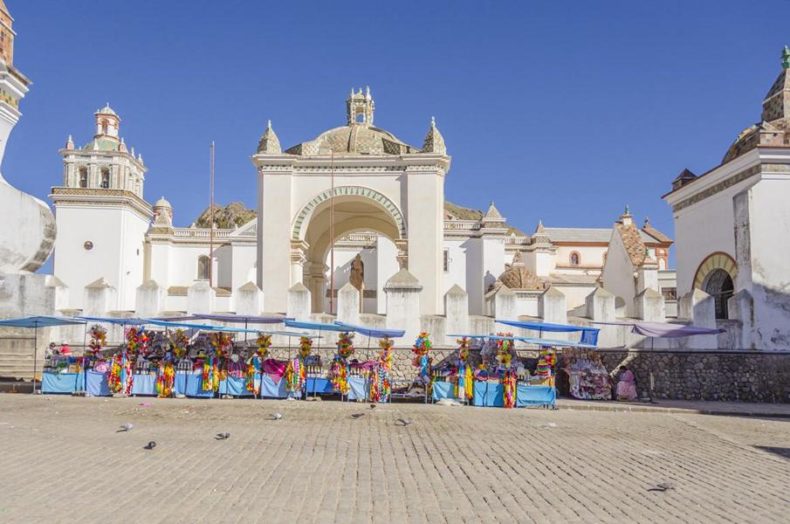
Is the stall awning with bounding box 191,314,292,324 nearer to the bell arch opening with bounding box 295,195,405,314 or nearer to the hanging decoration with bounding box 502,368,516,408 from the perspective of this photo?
the hanging decoration with bounding box 502,368,516,408

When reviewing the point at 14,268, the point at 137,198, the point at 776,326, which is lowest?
the point at 776,326

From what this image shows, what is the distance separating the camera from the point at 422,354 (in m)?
15.2

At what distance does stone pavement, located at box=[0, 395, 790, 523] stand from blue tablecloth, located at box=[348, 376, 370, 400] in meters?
2.36

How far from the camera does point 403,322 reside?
16.6 meters

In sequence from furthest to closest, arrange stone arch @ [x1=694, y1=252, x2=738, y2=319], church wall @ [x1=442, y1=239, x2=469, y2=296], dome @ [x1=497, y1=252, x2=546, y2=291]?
church wall @ [x1=442, y1=239, x2=469, y2=296], dome @ [x1=497, y1=252, x2=546, y2=291], stone arch @ [x1=694, y1=252, x2=738, y2=319]

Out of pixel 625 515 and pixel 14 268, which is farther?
pixel 14 268

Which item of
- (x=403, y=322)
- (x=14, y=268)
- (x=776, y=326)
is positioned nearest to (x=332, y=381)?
(x=403, y=322)

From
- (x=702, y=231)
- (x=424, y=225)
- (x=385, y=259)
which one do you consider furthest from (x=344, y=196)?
(x=385, y=259)

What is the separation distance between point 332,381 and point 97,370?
16.2 ft

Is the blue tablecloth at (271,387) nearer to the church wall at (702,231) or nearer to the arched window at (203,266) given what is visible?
the church wall at (702,231)

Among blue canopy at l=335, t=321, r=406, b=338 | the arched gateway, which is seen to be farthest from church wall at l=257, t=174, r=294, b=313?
blue canopy at l=335, t=321, r=406, b=338

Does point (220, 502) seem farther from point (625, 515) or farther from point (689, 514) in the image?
point (689, 514)

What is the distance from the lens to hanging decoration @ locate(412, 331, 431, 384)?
49.2 feet

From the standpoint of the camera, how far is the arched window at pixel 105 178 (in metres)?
34.9
